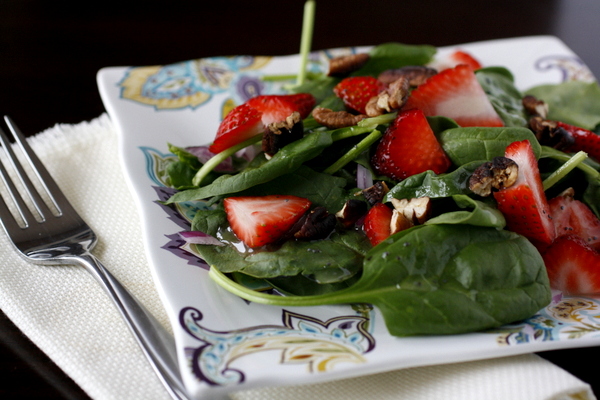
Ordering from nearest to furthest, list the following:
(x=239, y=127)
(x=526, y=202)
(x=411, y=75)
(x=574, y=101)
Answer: (x=526, y=202), (x=239, y=127), (x=411, y=75), (x=574, y=101)

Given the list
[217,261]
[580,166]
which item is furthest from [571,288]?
[217,261]

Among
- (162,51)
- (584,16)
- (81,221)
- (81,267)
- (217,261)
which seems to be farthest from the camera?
(584,16)

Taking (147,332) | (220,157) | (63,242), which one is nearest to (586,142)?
(220,157)

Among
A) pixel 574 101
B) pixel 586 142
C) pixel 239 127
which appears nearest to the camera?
pixel 239 127

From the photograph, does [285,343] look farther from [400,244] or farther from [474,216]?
[474,216]

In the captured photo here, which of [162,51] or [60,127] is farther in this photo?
[162,51]

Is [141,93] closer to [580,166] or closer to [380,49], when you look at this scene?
[380,49]
